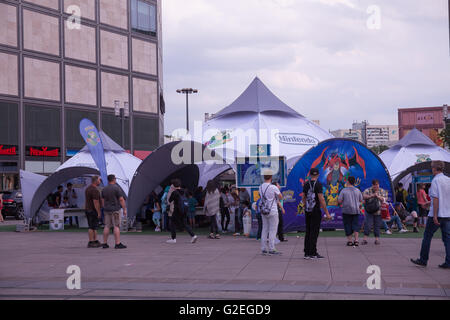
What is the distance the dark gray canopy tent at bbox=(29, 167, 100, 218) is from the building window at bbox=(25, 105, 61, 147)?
22617 mm

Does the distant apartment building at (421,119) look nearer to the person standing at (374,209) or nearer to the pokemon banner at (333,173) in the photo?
the pokemon banner at (333,173)

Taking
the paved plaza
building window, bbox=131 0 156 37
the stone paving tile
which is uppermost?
building window, bbox=131 0 156 37

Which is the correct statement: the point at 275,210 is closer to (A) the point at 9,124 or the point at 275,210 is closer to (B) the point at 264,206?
(B) the point at 264,206

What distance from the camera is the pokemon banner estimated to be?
20.2m

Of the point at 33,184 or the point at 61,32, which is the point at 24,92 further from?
the point at 33,184

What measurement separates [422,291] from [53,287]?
201 inches

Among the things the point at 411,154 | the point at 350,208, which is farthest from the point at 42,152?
the point at 350,208

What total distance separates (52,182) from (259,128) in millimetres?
8493

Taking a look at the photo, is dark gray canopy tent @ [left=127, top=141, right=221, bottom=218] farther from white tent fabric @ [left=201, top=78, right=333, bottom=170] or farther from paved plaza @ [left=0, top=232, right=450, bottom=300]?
paved plaza @ [left=0, top=232, right=450, bottom=300]

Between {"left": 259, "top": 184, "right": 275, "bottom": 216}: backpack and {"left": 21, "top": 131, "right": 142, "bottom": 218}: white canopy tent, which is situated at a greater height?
{"left": 21, "top": 131, "right": 142, "bottom": 218}: white canopy tent

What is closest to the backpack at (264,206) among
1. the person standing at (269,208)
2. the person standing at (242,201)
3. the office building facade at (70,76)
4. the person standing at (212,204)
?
the person standing at (269,208)

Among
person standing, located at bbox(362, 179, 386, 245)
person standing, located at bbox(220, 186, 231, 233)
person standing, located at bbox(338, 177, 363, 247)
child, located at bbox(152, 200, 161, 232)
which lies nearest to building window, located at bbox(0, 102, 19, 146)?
child, located at bbox(152, 200, 161, 232)

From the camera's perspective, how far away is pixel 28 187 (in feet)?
81.4
